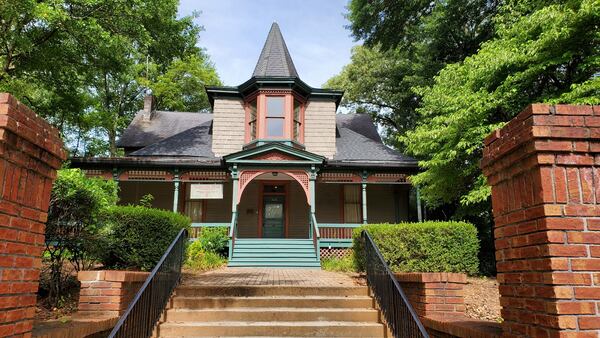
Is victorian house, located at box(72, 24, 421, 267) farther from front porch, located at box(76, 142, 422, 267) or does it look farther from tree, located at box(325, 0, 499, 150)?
tree, located at box(325, 0, 499, 150)

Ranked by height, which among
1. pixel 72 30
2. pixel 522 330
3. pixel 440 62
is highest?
pixel 440 62

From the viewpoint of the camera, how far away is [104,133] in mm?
31453

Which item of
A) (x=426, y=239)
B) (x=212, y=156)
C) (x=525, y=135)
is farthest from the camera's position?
(x=212, y=156)

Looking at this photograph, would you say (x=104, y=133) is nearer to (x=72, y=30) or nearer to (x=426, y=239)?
(x=72, y=30)

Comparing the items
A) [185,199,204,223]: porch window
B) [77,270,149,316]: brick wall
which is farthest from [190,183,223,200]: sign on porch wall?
[77,270,149,316]: brick wall

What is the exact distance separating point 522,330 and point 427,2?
1892cm

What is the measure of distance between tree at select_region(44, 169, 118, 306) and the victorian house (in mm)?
8219

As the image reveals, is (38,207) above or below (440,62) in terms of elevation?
below

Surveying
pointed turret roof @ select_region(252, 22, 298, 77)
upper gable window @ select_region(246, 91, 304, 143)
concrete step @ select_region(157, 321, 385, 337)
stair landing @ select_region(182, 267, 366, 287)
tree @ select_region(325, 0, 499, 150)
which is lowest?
concrete step @ select_region(157, 321, 385, 337)

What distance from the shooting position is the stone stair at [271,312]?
5.33 metres

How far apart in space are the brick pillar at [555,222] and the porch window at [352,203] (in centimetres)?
1431

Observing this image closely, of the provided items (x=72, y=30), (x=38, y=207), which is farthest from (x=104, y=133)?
(x=38, y=207)

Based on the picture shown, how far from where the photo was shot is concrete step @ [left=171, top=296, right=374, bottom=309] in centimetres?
590

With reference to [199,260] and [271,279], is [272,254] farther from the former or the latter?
[271,279]
